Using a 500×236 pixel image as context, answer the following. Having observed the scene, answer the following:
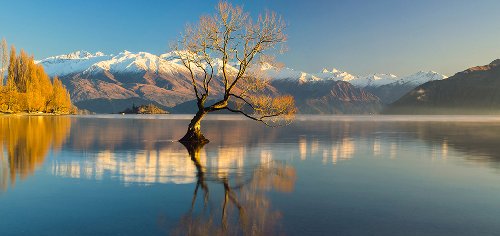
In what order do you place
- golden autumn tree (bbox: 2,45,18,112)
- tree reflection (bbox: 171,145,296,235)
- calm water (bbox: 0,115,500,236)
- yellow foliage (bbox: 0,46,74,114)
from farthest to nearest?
yellow foliage (bbox: 0,46,74,114) < golden autumn tree (bbox: 2,45,18,112) < calm water (bbox: 0,115,500,236) < tree reflection (bbox: 171,145,296,235)

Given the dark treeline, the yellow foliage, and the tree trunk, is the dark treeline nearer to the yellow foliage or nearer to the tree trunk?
the yellow foliage

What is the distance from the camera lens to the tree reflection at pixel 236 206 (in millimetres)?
13104

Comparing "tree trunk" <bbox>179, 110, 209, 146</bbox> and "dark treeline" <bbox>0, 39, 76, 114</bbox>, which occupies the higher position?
"dark treeline" <bbox>0, 39, 76, 114</bbox>

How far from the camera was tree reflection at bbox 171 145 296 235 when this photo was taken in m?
13.1

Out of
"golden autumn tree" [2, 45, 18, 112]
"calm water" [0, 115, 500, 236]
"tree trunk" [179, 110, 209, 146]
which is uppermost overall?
"golden autumn tree" [2, 45, 18, 112]

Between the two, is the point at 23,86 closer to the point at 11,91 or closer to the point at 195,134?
the point at 11,91

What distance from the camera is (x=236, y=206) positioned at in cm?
1617

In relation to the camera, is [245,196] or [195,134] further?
[195,134]

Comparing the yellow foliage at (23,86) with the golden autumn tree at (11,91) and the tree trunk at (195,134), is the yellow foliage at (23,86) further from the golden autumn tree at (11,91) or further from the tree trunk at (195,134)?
the tree trunk at (195,134)

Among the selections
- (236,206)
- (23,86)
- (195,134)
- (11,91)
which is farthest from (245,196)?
(23,86)

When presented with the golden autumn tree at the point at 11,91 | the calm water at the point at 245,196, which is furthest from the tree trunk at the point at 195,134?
the golden autumn tree at the point at 11,91

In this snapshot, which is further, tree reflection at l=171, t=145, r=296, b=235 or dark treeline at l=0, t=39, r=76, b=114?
dark treeline at l=0, t=39, r=76, b=114

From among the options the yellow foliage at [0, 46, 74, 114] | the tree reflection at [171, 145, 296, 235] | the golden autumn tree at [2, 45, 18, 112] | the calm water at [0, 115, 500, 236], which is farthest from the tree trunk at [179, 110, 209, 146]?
the yellow foliage at [0, 46, 74, 114]

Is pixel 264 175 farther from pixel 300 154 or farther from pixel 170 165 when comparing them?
pixel 300 154
